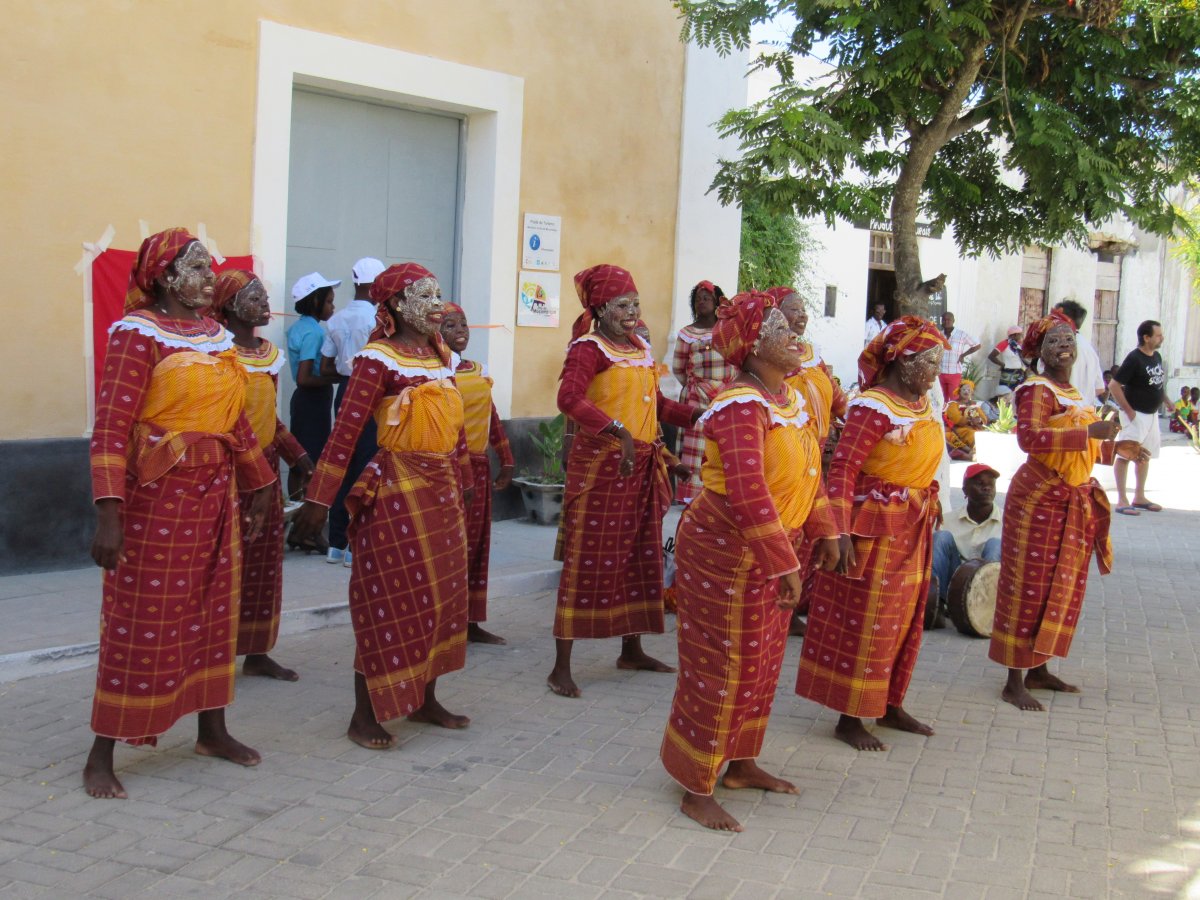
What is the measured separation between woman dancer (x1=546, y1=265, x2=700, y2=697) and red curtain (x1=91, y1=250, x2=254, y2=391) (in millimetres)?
3083

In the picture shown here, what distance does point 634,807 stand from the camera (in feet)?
15.1

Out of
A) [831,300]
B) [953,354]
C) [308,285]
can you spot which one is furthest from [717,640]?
[831,300]

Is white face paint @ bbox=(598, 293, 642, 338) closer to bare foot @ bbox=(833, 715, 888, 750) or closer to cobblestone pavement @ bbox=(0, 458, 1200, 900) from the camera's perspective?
cobblestone pavement @ bbox=(0, 458, 1200, 900)

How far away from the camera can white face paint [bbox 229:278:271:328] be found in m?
5.84

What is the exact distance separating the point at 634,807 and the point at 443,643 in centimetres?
113

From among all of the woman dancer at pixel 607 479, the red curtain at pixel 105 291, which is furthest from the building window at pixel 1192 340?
the red curtain at pixel 105 291

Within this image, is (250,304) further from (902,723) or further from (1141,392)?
(1141,392)

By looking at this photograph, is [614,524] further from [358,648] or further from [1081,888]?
[1081,888]

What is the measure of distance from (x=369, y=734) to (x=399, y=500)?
39.3 inches

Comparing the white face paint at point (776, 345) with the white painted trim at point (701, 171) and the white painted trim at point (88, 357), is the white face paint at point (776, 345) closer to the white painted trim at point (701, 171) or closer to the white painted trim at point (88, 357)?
the white painted trim at point (88, 357)

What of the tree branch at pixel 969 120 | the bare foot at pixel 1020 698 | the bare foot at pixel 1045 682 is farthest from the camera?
the tree branch at pixel 969 120

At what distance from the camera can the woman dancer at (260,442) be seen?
230 inches

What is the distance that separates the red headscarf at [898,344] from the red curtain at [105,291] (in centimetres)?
453

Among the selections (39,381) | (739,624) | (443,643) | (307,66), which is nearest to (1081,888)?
(739,624)
